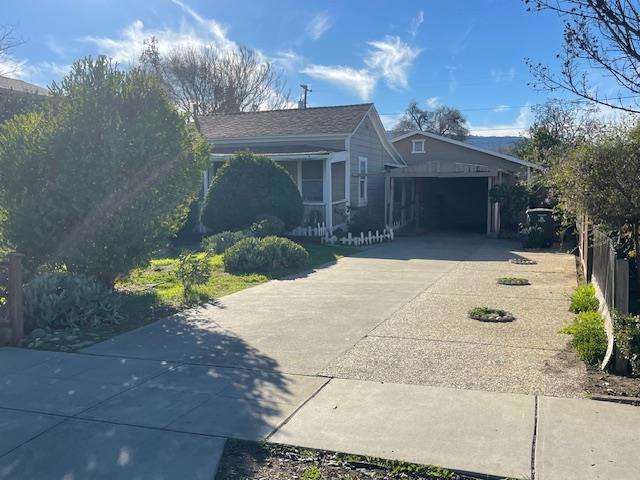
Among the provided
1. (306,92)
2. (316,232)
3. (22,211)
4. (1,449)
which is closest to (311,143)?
(316,232)

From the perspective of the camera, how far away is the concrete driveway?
386 cm

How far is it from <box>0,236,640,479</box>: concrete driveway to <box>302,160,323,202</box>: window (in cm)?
1257

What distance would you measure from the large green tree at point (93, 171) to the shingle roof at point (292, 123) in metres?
12.8

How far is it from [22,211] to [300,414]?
5812 millimetres

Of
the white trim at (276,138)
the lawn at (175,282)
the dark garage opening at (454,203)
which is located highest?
the white trim at (276,138)

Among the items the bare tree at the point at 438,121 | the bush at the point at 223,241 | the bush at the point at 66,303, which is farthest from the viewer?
the bare tree at the point at 438,121

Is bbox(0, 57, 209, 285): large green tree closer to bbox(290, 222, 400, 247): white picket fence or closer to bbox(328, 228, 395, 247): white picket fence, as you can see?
bbox(290, 222, 400, 247): white picket fence

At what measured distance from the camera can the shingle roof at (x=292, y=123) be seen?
2181cm

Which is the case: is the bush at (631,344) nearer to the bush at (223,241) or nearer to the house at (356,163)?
the bush at (223,241)

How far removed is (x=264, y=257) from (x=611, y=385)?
27.9 ft

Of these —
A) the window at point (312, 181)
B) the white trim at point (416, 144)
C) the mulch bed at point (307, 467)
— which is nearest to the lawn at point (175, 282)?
the mulch bed at point (307, 467)

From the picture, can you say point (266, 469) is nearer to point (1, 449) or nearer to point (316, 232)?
point (1, 449)

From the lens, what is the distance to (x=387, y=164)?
25.5 meters

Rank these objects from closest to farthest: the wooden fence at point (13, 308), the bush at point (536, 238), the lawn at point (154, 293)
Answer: the wooden fence at point (13, 308)
the lawn at point (154, 293)
the bush at point (536, 238)
